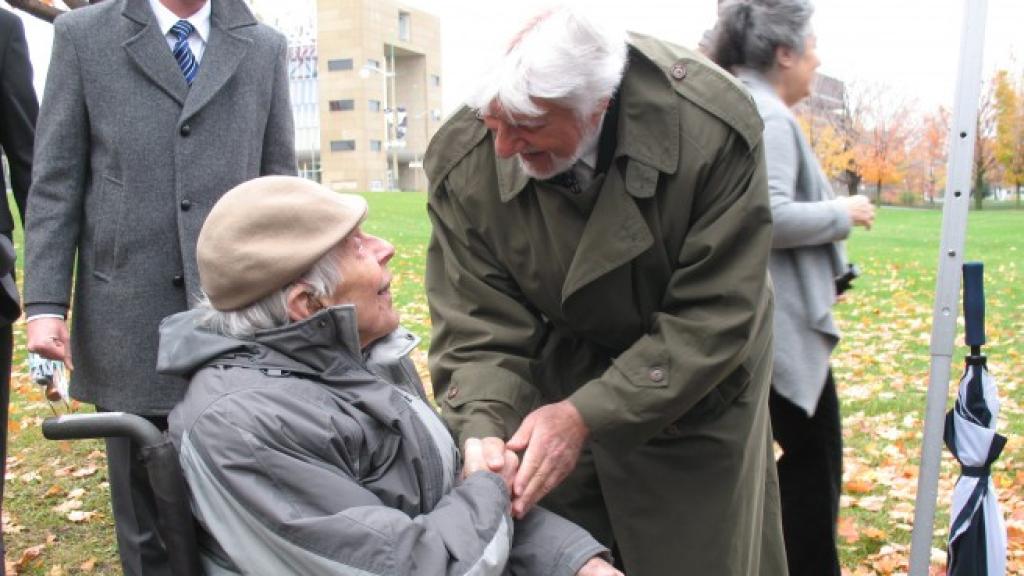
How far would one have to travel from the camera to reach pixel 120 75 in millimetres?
2740

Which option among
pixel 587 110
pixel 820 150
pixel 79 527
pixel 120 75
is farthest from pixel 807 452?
pixel 820 150

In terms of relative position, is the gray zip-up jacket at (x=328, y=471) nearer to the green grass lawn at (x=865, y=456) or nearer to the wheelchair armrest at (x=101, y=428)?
→ the wheelchair armrest at (x=101, y=428)

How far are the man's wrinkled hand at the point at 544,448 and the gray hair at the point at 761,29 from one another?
1.56 metres

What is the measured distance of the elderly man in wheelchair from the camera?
1.62 meters

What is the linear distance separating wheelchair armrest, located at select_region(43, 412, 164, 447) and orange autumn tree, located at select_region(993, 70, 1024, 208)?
1877 inches

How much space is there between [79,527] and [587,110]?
11.8ft

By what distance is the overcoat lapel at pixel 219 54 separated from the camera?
2771 millimetres

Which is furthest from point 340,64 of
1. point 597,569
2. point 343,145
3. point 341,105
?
point 597,569

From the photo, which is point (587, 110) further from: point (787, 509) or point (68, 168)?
point (787, 509)

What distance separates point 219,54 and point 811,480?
2.26m

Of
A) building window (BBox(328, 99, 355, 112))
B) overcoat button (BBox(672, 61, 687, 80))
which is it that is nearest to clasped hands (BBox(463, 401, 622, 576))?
overcoat button (BBox(672, 61, 687, 80))

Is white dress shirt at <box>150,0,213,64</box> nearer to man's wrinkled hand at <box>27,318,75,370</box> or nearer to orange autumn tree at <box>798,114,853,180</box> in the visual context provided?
man's wrinkled hand at <box>27,318,75,370</box>

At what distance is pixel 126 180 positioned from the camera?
9.00 ft

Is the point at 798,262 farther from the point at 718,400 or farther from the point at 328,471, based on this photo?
the point at 328,471
